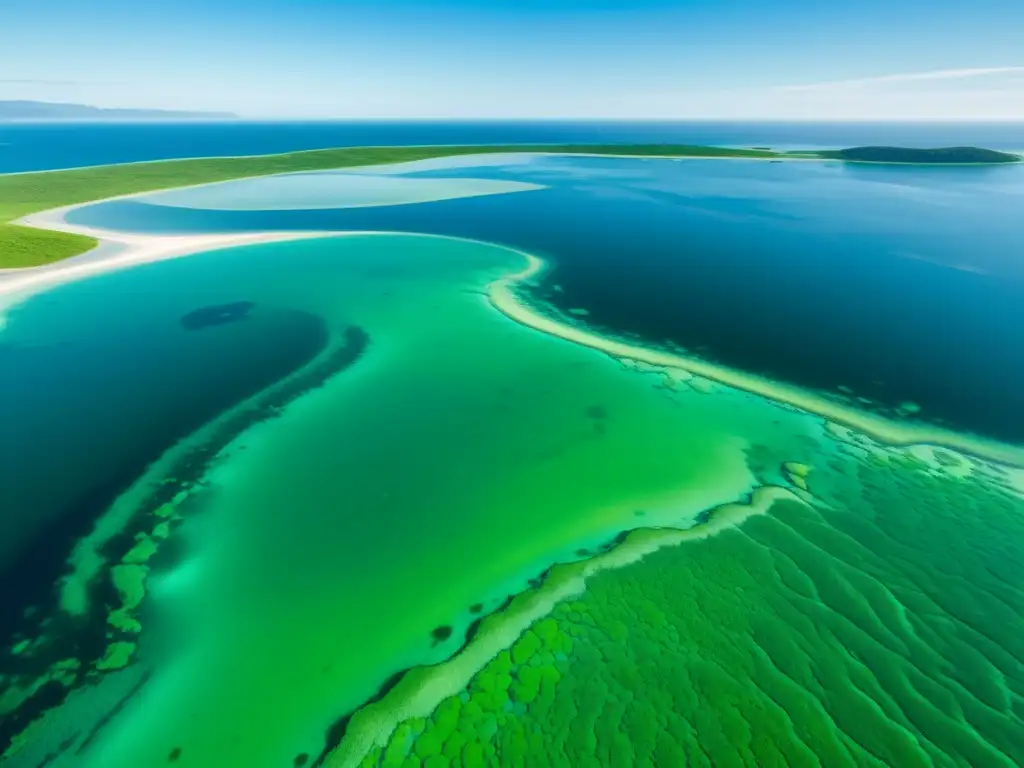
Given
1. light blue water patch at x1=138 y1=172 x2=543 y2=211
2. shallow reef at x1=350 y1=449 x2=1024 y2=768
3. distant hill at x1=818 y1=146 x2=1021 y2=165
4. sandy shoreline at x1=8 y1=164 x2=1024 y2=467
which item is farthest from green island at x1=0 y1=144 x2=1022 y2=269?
shallow reef at x1=350 y1=449 x2=1024 y2=768

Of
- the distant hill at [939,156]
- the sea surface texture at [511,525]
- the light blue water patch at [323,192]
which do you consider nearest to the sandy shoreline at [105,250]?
the sea surface texture at [511,525]

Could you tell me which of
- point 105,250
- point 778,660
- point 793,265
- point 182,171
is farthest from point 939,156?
point 182,171

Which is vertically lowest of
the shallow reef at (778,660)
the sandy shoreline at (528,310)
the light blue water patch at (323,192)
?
the light blue water patch at (323,192)

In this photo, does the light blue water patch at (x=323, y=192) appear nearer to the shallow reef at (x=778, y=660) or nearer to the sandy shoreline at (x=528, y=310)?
the sandy shoreline at (x=528, y=310)

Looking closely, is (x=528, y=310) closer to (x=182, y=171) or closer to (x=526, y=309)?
(x=526, y=309)

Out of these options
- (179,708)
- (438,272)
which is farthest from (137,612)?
(438,272)

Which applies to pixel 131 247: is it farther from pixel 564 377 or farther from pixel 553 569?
pixel 553 569
